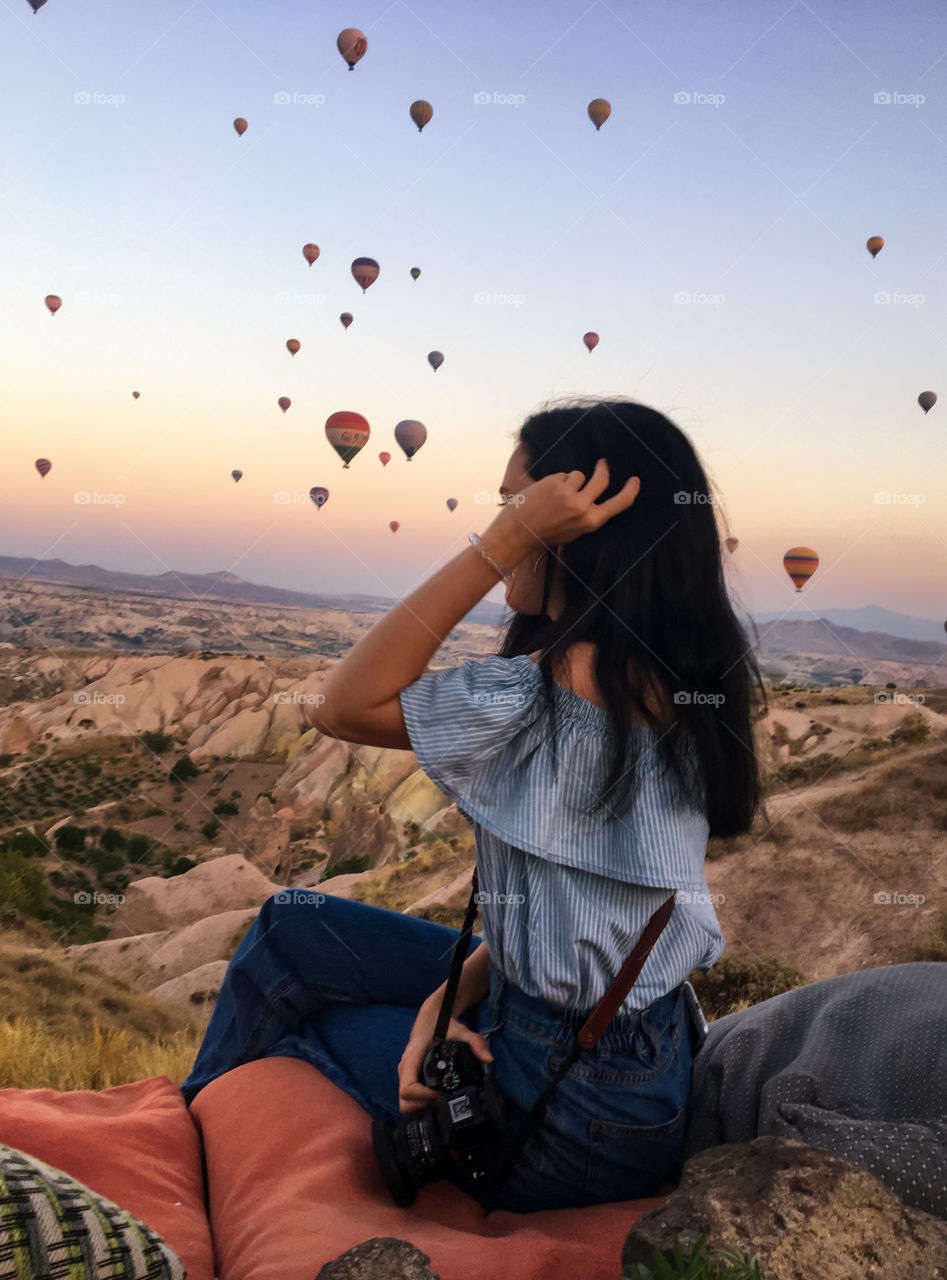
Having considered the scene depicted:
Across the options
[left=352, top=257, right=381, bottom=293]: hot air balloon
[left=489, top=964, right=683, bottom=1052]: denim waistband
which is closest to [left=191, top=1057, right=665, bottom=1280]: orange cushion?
[left=489, top=964, right=683, bottom=1052]: denim waistband

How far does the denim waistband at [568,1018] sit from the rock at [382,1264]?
0.39 m

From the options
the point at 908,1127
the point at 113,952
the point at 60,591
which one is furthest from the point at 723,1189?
the point at 60,591

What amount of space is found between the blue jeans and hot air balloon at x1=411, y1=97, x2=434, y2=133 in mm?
18523

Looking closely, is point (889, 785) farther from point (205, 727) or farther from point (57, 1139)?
point (205, 727)

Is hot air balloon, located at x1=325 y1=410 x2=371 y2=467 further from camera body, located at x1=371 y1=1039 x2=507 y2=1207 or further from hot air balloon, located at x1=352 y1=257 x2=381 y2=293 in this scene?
camera body, located at x1=371 y1=1039 x2=507 y2=1207

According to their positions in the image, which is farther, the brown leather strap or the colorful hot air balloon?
the colorful hot air balloon

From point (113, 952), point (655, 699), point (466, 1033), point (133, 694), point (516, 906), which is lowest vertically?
point (113, 952)

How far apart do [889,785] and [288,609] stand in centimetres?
2182

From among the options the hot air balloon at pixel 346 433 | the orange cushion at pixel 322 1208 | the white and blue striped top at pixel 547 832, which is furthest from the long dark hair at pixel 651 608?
the hot air balloon at pixel 346 433

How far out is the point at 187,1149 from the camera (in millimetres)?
1850

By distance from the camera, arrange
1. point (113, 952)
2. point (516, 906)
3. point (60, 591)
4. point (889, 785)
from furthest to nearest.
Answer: point (60, 591)
point (113, 952)
point (889, 785)
point (516, 906)

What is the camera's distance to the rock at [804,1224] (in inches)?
42.7

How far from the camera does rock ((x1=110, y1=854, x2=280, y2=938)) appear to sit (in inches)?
725

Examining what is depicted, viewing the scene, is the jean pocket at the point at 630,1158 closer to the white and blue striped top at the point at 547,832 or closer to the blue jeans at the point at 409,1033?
the blue jeans at the point at 409,1033
